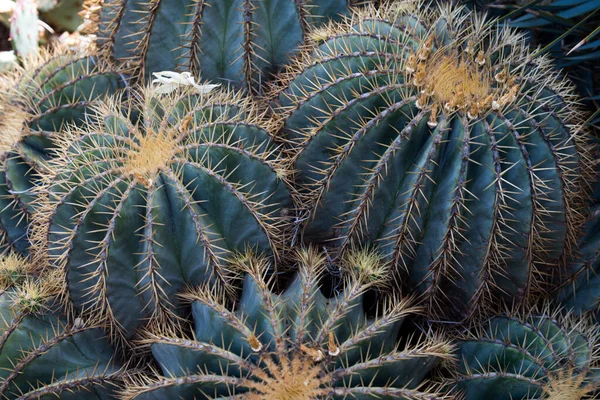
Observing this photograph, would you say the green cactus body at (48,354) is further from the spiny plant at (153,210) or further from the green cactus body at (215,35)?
the green cactus body at (215,35)

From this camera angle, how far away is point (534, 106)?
213 centimetres

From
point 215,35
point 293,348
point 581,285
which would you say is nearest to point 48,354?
point 293,348

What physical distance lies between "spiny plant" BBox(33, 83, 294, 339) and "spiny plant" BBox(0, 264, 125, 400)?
75mm

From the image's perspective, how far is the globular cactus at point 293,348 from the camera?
1686mm

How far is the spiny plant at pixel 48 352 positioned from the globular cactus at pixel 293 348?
0.49ft

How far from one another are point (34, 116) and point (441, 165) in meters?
1.52

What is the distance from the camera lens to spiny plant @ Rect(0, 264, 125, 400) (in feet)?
6.37

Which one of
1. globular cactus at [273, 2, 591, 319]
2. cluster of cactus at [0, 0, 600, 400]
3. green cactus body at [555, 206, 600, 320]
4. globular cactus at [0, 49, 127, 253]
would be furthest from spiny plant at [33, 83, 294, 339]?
green cactus body at [555, 206, 600, 320]

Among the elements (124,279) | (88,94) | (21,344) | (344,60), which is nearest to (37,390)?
(21,344)

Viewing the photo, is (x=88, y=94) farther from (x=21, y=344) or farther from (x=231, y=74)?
(x=21, y=344)

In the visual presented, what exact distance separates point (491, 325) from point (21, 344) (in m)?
1.49

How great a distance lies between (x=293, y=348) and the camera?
174 centimetres

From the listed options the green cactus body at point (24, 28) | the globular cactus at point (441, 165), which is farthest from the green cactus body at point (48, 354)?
the green cactus body at point (24, 28)

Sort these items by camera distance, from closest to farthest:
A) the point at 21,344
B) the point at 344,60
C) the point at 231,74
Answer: the point at 21,344
the point at 344,60
the point at 231,74
